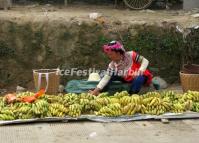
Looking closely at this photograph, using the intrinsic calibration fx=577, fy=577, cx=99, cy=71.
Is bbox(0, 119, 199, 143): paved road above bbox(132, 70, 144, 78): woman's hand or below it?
below

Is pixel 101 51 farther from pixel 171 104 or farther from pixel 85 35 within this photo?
pixel 171 104

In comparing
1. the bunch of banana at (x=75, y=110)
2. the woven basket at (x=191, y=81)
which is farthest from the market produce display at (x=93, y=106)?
the woven basket at (x=191, y=81)

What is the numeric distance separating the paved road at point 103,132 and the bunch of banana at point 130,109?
215mm

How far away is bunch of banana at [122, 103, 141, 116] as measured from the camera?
289 inches

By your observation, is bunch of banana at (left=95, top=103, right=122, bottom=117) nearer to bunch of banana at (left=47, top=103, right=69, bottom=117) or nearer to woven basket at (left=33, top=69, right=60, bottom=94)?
bunch of banana at (left=47, top=103, right=69, bottom=117)

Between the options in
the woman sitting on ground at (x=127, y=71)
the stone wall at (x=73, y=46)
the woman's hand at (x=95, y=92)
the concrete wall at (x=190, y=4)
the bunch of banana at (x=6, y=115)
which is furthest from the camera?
the concrete wall at (x=190, y=4)

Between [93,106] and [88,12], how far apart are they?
4.88 m

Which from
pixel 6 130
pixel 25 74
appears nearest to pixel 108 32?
pixel 25 74

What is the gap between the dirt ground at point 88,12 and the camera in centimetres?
1123

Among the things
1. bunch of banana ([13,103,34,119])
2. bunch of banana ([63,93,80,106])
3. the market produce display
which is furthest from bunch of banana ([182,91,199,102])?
bunch of banana ([13,103,34,119])

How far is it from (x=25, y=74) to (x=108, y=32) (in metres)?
1.83

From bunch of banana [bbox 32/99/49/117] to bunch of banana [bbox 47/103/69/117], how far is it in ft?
0.18

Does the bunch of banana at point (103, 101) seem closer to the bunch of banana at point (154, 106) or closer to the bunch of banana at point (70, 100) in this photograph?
the bunch of banana at point (70, 100)

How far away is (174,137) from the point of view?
6.59 metres
